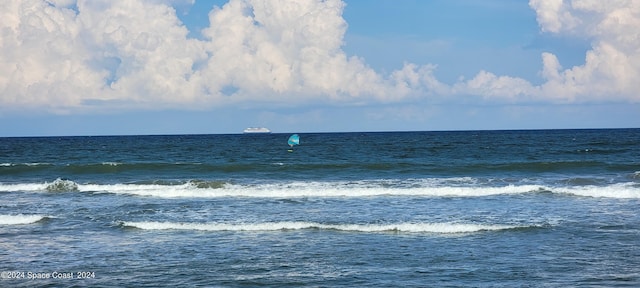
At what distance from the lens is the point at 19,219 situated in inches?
811

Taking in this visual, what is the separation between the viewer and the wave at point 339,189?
1090 inches

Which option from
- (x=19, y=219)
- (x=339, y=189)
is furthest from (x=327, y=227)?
(x=339, y=189)

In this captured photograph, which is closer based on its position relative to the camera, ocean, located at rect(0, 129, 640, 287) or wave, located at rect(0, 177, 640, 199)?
ocean, located at rect(0, 129, 640, 287)

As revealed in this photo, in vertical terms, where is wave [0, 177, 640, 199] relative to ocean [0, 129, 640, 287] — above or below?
above

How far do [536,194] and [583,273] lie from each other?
47.9 ft

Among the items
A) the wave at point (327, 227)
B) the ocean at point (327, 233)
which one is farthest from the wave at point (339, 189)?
the wave at point (327, 227)

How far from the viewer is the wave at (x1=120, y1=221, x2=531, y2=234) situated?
58.2 ft

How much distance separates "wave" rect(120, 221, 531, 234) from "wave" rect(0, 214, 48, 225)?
128 inches

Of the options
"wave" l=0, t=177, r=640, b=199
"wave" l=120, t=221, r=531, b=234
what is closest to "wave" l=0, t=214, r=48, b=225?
"wave" l=120, t=221, r=531, b=234

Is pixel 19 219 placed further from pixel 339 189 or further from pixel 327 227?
pixel 339 189

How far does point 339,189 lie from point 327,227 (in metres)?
11.4

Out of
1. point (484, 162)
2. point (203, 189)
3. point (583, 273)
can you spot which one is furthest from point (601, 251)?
point (484, 162)

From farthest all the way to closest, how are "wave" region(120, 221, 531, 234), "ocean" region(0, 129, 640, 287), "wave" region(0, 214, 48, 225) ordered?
"wave" region(0, 214, 48, 225) < "wave" region(120, 221, 531, 234) < "ocean" region(0, 129, 640, 287)

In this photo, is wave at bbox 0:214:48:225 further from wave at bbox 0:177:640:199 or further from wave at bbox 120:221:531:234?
wave at bbox 0:177:640:199
